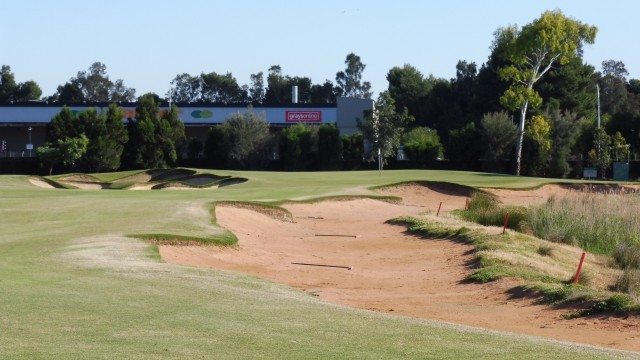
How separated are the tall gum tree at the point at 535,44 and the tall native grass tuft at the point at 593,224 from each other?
123 feet

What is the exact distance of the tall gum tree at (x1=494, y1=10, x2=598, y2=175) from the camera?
67375 mm

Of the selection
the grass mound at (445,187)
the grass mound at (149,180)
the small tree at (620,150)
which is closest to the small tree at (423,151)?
the small tree at (620,150)

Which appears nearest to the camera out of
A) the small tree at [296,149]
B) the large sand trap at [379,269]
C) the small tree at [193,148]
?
the large sand trap at [379,269]

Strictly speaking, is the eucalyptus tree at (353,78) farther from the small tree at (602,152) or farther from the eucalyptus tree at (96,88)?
the small tree at (602,152)

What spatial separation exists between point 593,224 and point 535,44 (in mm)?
43246

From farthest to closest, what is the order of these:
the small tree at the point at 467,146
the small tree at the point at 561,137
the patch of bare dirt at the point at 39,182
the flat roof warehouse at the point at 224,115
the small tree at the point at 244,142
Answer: the flat roof warehouse at the point at 224,115, the small tree at the point at 244,142, the small tree at the point at 467,146, the small tree at the point at 561,137, the patch of bare dirt at the point at 39,182

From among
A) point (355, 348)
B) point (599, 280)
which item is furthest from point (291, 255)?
point (355, 348)

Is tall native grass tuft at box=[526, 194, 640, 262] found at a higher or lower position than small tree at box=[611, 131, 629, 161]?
lower

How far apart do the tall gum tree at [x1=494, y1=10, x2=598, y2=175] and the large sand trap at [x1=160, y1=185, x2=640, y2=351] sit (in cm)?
3454

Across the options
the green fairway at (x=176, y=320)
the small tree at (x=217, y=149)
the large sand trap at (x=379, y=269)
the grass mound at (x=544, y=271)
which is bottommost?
the large sand trap at (x=379, y=269)

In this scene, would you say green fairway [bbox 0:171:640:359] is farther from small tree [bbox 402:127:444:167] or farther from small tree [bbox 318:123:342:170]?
small tree [bbox 318:123:342:170]

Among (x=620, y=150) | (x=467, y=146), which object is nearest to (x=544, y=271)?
(x=620, y=150)

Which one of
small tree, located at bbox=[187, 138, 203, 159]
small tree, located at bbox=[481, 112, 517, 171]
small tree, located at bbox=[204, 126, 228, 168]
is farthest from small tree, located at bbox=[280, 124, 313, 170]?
small tree, located at bbox=[481, 112, 517, 171]

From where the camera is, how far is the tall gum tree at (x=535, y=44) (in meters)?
A: 67.4
